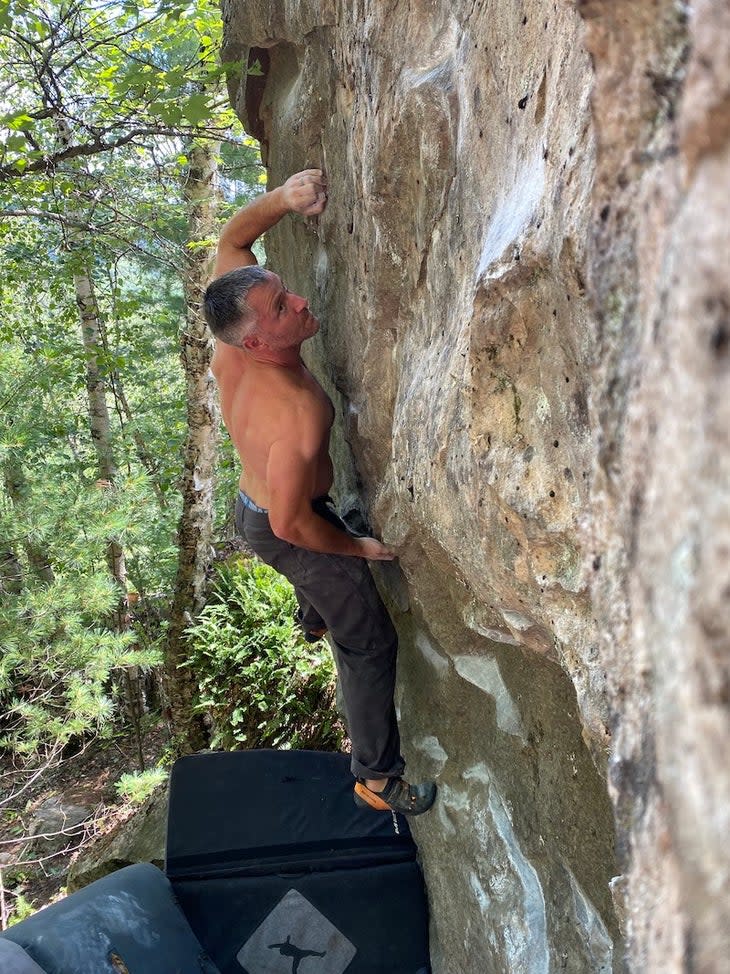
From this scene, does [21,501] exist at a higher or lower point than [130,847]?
higher

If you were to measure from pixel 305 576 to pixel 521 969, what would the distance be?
170 centimetres

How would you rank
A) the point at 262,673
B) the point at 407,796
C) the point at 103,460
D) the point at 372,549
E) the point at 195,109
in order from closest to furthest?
1. the point at 372,549
2. the point at 195,109
3. the point at 407,796
4. the point at 262,673
5. the point at 103,460

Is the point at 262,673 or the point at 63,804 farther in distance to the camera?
the point at 63,804

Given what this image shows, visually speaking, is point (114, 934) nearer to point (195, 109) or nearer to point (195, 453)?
point (195, 453)

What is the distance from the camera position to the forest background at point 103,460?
4875mm

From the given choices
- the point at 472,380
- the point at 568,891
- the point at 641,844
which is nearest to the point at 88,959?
the point at 568,891

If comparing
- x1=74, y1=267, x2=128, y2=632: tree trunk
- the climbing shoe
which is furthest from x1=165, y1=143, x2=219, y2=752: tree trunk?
the climbing shoe

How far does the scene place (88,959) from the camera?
3.39 metres

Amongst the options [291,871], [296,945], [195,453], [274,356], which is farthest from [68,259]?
[296,945]

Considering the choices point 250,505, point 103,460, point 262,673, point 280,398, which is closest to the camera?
point 280,398

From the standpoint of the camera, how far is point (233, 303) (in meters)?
2.72

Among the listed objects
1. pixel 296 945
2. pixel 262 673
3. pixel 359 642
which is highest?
pixel 359 642

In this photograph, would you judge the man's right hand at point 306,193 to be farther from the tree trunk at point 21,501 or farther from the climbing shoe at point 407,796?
the tree trunk at point 21,501

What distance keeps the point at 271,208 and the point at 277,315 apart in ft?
2.00
